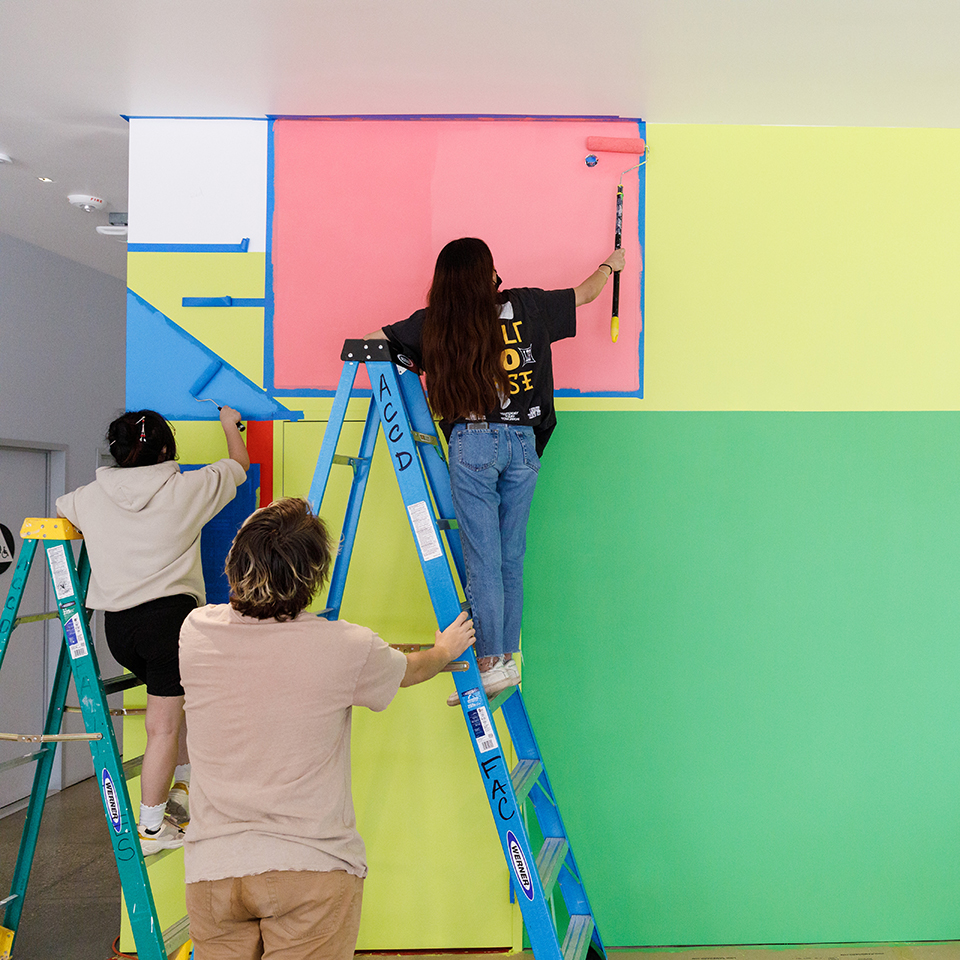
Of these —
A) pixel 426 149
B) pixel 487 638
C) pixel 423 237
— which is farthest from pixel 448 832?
pixel 426 149

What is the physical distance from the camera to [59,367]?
4.29m

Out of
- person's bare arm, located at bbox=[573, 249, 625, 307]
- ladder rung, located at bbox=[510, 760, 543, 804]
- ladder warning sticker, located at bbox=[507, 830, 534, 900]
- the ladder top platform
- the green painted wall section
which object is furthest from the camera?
the green painted wall section

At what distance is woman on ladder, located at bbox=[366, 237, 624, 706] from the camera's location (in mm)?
2070

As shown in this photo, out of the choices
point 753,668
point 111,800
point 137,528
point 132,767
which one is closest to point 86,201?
point 137,528

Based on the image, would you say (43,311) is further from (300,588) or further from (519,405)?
(300,588)

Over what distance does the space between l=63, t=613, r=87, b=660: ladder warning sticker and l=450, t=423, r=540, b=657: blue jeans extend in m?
1.12

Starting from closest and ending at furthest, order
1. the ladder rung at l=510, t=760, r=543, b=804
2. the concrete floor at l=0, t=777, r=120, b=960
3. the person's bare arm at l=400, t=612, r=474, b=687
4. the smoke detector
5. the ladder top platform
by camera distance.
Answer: the person's bare arm at l=400, t=612, r=474, b=687 < the ladder rung at l=510, t=760, r=543, b=804 < the ladder top platform < the concrete floor at l=0, t=777, r=120, b=960 < the smoke detector

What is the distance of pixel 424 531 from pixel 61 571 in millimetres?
1109

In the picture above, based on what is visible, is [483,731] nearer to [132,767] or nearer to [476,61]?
[132,767]

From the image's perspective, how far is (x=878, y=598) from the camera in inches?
105

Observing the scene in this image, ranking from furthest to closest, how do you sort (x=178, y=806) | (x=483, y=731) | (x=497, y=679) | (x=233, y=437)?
(x=233, y=437)
(x=178, y=806)
(x=497, y=679)
(x=483, y=731)

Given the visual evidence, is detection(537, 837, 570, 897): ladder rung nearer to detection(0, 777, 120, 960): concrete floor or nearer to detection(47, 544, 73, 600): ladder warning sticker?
detection(47, 544, 73, 600): ladder warning sticker

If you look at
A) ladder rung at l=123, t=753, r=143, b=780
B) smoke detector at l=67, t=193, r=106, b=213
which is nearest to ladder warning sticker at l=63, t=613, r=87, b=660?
ladder rung at l=123, t=753, r=143, b=780

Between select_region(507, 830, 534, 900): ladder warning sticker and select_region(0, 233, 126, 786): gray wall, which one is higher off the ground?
select_region(0, 233, 126, 786): gray wall
